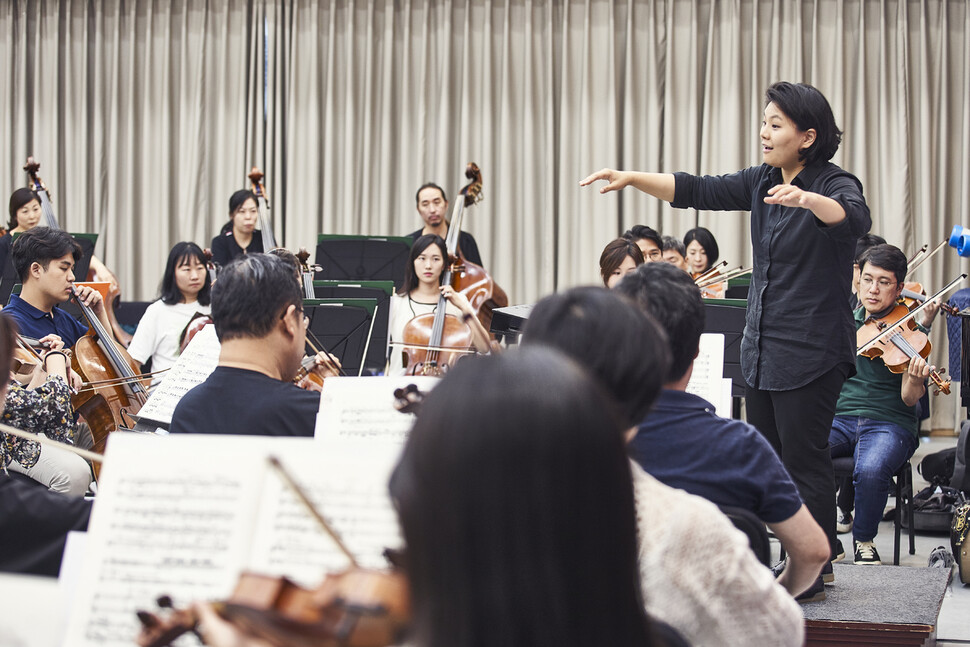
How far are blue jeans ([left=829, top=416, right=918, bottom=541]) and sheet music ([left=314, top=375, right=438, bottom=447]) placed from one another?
209cm

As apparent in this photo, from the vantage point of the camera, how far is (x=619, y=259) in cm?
Answer: 374

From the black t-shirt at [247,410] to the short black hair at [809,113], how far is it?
132cm

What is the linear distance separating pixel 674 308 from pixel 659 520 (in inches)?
19.8

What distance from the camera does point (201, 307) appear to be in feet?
14.7

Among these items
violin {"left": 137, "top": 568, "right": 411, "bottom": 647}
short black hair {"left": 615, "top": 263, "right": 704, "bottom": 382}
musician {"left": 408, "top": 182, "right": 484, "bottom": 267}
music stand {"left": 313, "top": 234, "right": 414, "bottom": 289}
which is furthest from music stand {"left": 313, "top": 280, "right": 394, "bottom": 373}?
violin {"left": 137, "top": 568, "right": 411, "bottom": 647}

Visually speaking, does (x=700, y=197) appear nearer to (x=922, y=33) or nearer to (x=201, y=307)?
(x=201, y=307)

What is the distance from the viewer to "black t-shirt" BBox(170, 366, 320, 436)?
191cm

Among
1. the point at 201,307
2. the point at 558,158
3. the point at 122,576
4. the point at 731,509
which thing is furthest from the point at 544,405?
the point at 558,158

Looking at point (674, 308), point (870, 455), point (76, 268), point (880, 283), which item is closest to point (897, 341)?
point (880, 283)

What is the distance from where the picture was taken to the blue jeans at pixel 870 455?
11.1 ft

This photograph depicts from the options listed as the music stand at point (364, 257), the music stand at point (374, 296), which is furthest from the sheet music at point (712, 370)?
the music stand at point (364, 257)

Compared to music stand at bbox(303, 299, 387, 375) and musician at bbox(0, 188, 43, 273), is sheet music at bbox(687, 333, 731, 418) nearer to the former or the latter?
music stand at bbox(303, 299, 387, 375)

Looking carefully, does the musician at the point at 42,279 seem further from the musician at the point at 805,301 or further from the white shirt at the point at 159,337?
the musician at the point at 805,301

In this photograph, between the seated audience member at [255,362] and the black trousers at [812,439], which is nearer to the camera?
the seated audience member at [255,362]
